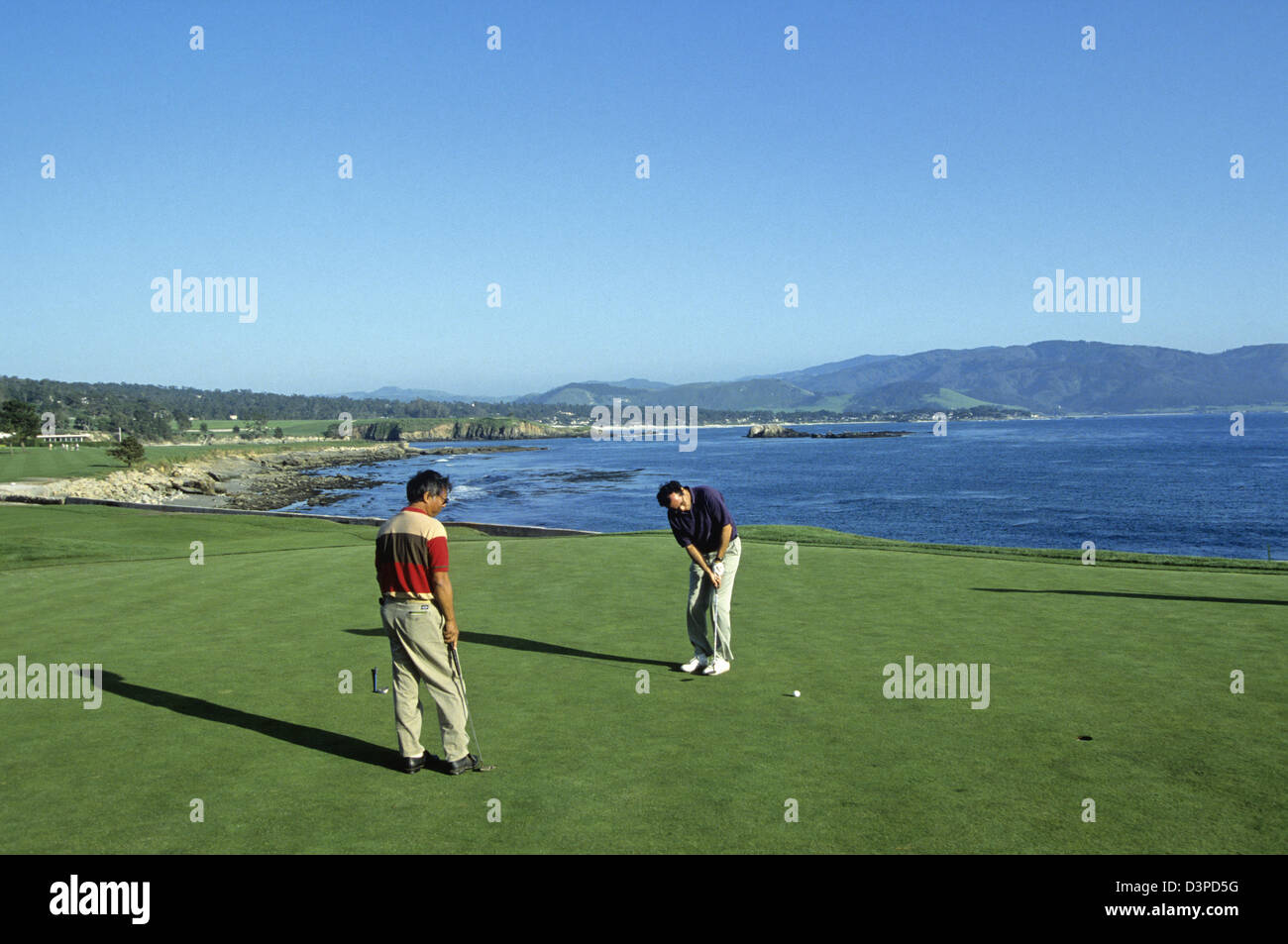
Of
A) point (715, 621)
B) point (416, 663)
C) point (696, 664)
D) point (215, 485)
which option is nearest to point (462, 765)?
point (416, 663)

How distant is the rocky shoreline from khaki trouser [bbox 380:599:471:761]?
55687mm

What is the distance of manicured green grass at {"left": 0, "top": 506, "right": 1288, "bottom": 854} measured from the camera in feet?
17.7

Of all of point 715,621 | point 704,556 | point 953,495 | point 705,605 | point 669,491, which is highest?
point 669,491

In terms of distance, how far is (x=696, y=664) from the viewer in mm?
9477

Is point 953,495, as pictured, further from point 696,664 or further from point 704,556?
point 696,664

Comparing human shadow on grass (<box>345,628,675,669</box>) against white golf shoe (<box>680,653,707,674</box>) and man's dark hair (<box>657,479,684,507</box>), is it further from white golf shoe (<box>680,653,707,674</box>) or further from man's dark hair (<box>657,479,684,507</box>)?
man's dark hair (<box>657,479,684,507</box>)

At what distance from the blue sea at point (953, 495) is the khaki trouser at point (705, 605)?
4341 centimetres

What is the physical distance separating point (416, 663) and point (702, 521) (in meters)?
3.90

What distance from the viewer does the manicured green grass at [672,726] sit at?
5.41m

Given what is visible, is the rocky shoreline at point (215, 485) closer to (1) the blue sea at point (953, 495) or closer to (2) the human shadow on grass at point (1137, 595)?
(1) the blue sea at point (953, 495)

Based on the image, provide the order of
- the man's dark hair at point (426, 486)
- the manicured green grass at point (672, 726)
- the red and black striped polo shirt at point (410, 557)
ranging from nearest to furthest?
the manicured green grass at point (672, 726) < the red and black striped polo shirt at point (410, 557) < the man's dark hair at point (426, 486)

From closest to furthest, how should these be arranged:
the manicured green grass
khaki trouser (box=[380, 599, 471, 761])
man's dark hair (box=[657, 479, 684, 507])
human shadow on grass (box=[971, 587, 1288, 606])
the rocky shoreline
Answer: the manicured green grass → khaki trouser (box=[380, 599, 471, 761]) → man's dark hair (box=[657, 479, 684, 507]) → human shadow on grass (box=[971, 587, 1288, 606]) → the rocky shoreline

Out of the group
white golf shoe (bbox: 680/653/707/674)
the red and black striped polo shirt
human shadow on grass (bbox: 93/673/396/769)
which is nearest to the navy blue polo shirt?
white golf shoe (bbox: 680/653/707/674)

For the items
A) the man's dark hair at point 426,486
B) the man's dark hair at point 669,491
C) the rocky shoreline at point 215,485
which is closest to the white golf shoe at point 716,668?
the man's dark hair at point 669,491
